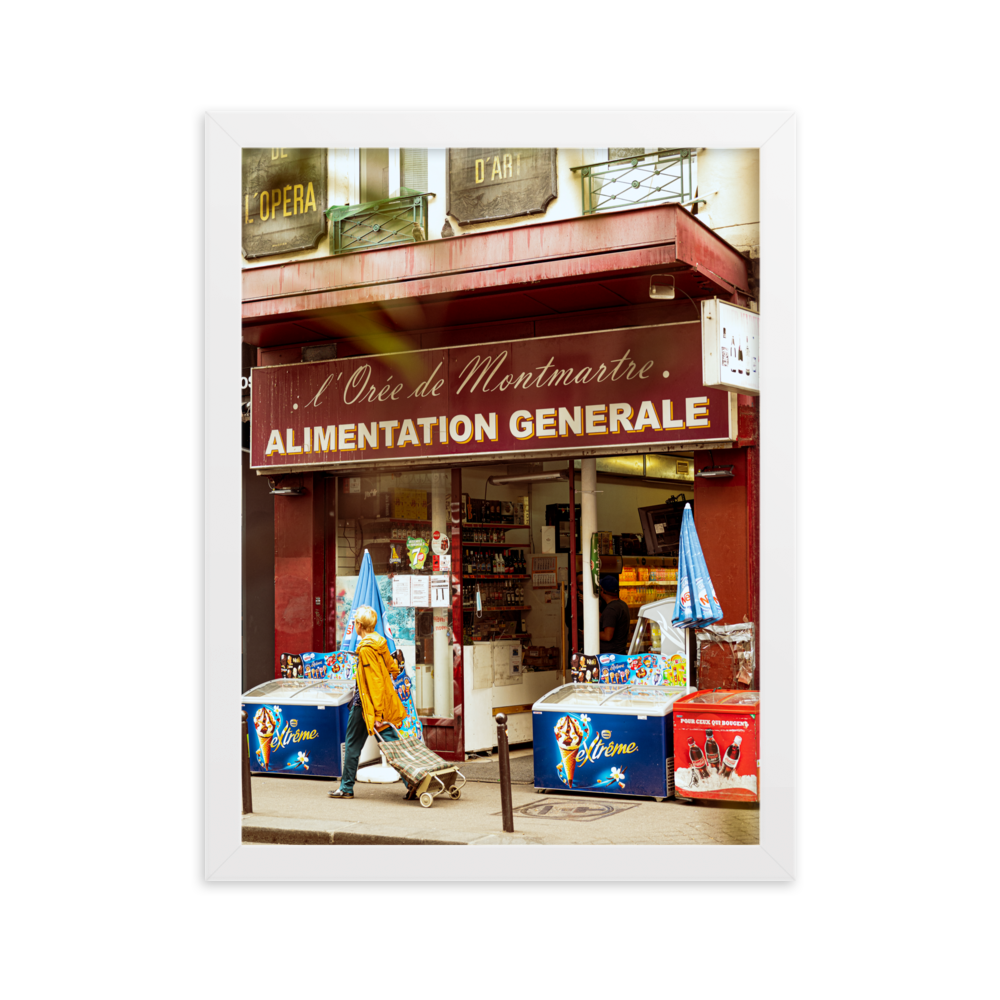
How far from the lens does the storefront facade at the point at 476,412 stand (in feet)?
31.2

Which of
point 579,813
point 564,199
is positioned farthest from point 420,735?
point 564,199

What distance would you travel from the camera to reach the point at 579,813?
8492mm

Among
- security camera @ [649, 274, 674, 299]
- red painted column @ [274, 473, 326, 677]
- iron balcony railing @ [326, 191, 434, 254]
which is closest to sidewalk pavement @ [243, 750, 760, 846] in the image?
red painted column @ [274, 473, 326, 677]

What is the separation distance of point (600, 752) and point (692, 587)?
1568mm

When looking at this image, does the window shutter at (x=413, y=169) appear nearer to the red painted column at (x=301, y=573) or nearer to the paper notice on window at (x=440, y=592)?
the red painted column at (x=301, y=573)

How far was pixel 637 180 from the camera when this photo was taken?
10.1 meters

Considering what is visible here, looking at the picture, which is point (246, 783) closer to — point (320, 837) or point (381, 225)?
point (320, 837)

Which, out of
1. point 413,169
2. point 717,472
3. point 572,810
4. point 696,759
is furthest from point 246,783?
point 413,169

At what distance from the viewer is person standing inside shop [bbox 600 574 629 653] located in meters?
10.3

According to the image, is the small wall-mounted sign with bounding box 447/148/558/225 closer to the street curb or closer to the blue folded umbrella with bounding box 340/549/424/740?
the blue folded umbrella with bounding box 340/549/424/740

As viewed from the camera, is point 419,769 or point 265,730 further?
point 265,730

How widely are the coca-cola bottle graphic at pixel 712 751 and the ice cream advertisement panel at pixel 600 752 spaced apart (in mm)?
338

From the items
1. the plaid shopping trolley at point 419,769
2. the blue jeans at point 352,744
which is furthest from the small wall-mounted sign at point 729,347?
the blue jeans at point 352,744
